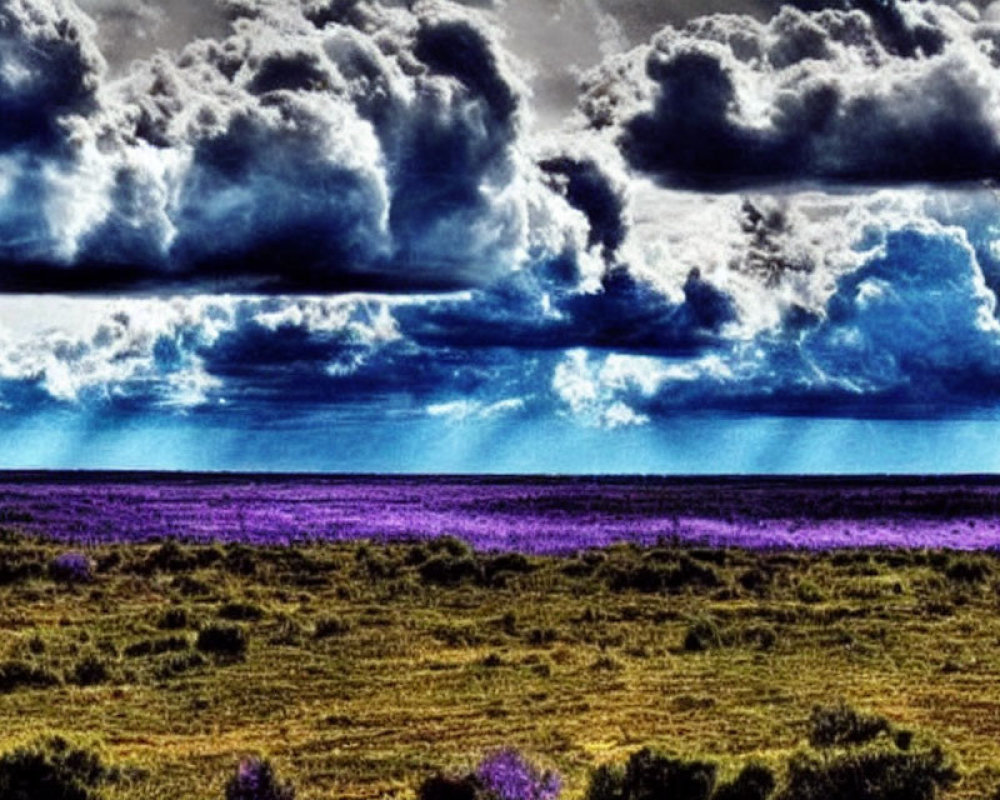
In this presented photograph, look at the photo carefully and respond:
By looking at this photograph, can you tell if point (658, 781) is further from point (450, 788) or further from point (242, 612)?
point (242, 612)

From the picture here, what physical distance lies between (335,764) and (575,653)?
7.28 metres

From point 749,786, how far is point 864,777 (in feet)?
2.69

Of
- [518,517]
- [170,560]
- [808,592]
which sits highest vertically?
[518,517]

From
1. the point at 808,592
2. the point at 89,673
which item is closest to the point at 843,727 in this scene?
the point at 89,673

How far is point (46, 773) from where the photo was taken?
38.0 feet

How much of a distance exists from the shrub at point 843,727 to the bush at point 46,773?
6256mm

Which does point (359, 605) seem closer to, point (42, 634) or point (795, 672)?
point (42, 634)

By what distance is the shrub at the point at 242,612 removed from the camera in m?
24.3

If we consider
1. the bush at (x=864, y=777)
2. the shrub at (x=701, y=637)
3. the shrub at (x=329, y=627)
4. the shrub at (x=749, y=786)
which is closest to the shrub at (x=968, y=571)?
the shrub at (x=701, y=637)

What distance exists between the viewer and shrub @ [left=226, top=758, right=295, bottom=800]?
1083 centimetres

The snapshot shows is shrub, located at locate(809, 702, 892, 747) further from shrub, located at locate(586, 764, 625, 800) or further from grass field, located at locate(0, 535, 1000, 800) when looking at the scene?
shrub, located at locate(586, 764, 625, 800)

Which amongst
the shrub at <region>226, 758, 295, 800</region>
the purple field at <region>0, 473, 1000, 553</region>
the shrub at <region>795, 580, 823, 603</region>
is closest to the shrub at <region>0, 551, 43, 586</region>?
the purple field at <region>0, 473, 1000, 553</region>

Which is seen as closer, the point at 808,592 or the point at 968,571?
the point at 808,592

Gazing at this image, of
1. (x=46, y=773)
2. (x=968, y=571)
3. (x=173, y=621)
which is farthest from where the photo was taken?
(x=968, y=571)
